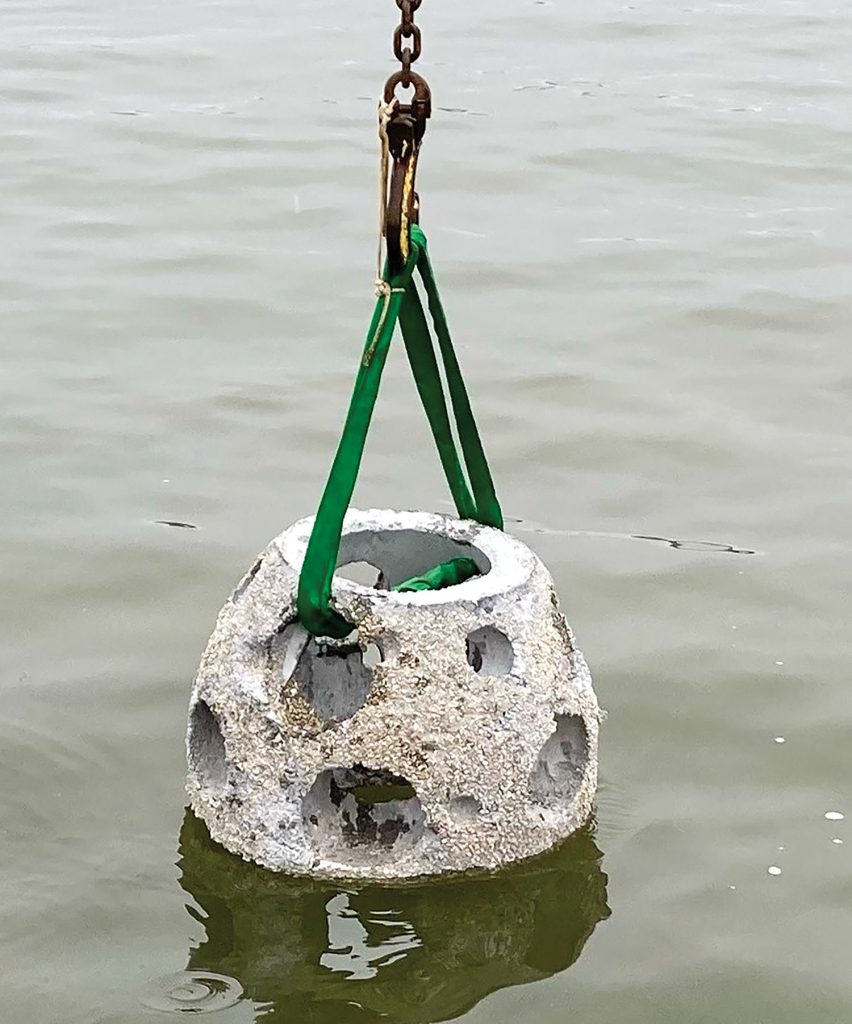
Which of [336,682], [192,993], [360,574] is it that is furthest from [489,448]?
[192,993]

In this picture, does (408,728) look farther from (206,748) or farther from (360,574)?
(360,574)

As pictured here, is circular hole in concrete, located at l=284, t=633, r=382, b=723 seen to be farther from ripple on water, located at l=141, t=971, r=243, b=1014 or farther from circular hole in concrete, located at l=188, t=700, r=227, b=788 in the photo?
ripple on water, located at l=141, t=971, r=243, b=1014

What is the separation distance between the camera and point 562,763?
165 inches

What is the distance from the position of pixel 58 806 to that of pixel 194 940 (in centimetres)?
64

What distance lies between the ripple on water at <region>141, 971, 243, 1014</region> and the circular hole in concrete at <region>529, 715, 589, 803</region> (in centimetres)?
76

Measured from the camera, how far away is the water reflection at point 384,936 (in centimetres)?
379

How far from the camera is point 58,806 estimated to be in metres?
4.45

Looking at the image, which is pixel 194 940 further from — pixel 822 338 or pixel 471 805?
pixel 822 338

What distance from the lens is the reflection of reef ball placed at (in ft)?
12.4

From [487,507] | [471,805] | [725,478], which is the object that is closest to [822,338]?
[725,478]

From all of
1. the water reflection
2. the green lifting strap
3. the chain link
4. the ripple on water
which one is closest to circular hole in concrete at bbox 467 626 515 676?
the green lifting strap

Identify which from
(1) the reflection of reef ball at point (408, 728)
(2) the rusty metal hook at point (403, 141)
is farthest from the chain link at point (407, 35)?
(1) the reflection of reef ball at point (408, 728)

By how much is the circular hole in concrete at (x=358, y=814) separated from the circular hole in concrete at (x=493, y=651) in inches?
11.6

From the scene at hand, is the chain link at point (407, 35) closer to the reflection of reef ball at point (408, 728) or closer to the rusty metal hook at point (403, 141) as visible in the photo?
the rusty metal hook at point (403, 141)
